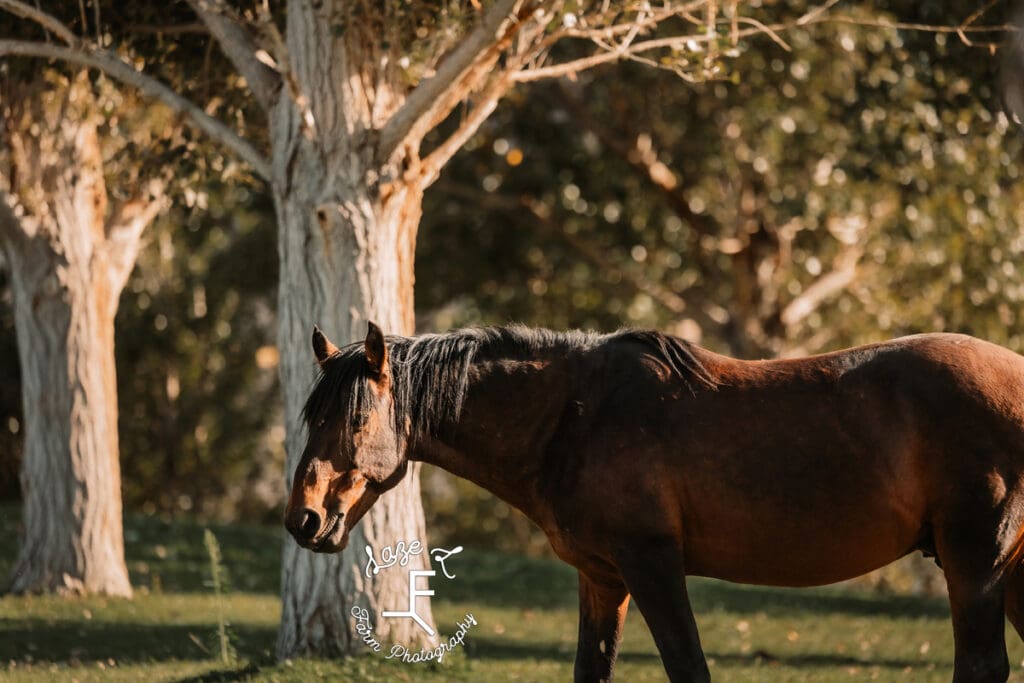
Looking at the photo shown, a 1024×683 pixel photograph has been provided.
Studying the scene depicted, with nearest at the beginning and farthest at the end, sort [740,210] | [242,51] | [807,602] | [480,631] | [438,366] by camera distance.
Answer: [438,366], [242,51], [480,631], [807,602], [740,210]

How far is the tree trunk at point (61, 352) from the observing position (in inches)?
454

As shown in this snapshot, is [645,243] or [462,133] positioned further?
[645,243]

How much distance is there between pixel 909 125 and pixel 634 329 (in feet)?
33.3

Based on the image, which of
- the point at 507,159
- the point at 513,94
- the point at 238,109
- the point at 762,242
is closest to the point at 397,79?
the point at 238,109

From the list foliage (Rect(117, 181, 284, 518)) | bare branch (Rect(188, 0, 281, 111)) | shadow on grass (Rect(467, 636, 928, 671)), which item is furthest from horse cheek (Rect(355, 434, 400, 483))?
foliage (Rect(117, 181, 284, 518))

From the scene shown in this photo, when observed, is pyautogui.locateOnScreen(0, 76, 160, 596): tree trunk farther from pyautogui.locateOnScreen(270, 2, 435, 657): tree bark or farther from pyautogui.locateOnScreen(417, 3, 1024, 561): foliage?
pyautogui.locateOnScreen(417, 3, 1024, 561): foliage

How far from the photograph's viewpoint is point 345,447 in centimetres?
520

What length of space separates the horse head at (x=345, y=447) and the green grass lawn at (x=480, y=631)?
109 inches

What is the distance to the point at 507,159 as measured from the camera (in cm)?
1869

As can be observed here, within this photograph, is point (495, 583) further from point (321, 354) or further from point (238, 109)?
point (321, 354)

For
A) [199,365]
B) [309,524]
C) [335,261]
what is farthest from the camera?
[199,365]

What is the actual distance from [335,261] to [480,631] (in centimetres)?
411

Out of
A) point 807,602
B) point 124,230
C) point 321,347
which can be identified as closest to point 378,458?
point 321,347

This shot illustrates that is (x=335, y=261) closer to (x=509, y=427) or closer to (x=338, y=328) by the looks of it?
(x=338, y=328)
